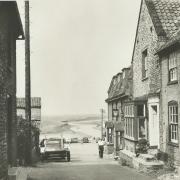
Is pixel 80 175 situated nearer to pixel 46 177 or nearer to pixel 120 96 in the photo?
pixel 46 177

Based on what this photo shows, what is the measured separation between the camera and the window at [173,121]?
18.6 meters

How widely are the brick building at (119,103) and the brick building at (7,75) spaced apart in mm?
13731

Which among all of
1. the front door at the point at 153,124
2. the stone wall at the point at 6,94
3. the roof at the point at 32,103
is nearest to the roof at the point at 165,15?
the front door at the point at 153,124

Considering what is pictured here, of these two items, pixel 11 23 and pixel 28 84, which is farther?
pixel 28 84

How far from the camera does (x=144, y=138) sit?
23.3m

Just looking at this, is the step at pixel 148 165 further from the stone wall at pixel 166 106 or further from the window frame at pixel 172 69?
the window frame at pixel 172 69

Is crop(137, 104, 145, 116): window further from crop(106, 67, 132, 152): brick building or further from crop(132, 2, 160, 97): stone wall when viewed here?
crop(106, 67, 132, 152): brick building

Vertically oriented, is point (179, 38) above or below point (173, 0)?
below

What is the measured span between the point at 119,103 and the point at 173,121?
17.6 m

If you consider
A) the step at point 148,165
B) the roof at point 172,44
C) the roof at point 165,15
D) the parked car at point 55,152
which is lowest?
the parked car at point 55,152

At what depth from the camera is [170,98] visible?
1908cm

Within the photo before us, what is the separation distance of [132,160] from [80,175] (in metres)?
4.12

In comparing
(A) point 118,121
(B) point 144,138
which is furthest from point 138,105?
(A) point 118,121

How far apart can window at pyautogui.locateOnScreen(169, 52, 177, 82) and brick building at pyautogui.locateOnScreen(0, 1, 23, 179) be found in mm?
6692
